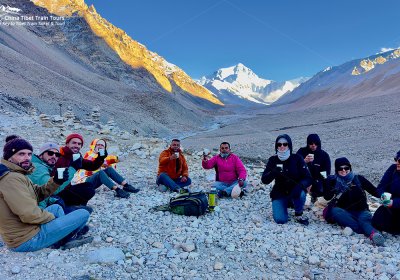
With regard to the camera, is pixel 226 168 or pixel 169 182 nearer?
pixel 226 168

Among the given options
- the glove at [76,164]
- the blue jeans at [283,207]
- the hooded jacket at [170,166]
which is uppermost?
the glove at [76,164]

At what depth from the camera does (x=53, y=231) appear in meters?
5.04

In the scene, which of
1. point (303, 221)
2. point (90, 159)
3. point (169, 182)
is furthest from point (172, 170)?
point (303, 221)

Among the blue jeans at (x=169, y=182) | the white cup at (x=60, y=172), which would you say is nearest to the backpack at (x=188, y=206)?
the blue jeans at (x=169, y=182)

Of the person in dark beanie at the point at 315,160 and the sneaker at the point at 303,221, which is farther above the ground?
the person in dark beanie at the point at 315,160

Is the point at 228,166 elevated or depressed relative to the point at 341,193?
elevated

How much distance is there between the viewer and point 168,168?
31.1 ft

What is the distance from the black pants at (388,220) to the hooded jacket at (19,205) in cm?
546

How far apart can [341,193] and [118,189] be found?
4994mm

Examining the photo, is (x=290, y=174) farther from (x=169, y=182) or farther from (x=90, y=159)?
(x=90, y=159)

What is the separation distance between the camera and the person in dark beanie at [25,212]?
4.48 metres

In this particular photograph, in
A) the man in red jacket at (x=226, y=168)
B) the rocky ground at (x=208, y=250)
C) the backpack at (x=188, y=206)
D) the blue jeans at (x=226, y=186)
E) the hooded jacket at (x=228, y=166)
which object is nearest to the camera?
the rocky ground at (x=208, y=250)

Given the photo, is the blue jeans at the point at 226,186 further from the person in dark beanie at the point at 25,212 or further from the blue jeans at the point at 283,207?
the person in dark beanie at the point at 25,212

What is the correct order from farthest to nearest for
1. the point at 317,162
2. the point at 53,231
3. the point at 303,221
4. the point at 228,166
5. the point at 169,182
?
the point at 169,182 → the point at 228,166 → the point at 317,162 → the point at 303,221 → the point at 53,231
